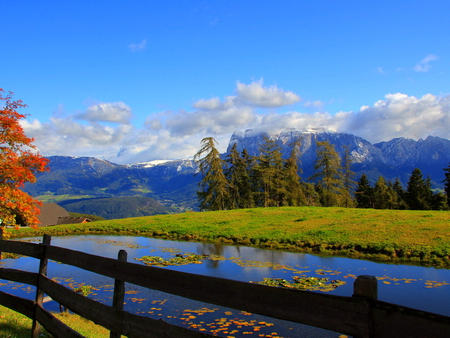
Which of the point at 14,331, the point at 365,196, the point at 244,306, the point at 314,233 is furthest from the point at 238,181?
the point at 244,306

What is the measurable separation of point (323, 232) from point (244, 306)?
929 inches

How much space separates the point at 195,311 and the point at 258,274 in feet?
18.2

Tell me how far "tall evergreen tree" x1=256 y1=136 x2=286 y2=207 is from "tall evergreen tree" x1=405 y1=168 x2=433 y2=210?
1244 inches

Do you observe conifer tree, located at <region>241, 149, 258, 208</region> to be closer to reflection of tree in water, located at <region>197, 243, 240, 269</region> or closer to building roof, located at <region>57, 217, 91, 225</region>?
reflection of tree in water, located at <region>197, 243, 240, 269</region>

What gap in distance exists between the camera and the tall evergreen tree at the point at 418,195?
72000mm

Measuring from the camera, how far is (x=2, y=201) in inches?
560

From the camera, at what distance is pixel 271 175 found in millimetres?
59219

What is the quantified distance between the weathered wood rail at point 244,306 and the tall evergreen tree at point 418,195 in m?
79.4

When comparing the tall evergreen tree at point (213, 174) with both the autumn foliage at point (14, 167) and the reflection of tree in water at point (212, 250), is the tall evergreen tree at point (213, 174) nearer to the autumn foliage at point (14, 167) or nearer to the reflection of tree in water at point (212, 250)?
the reflection of tree in water at point (212, 250)

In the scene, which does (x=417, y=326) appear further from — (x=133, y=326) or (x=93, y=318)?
(x=93, y=318)

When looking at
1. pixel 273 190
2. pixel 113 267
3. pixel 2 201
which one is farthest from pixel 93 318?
pixel 273 190

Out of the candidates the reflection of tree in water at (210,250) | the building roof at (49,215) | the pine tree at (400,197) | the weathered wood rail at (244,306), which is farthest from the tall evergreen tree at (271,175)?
the building roof at (49,215)

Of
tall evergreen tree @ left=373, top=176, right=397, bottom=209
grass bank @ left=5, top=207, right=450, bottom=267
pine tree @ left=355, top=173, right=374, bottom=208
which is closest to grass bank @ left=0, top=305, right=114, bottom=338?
grass bank @ left=5, top=207, right=450, bottom=267

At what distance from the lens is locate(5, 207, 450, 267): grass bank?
776 inches
